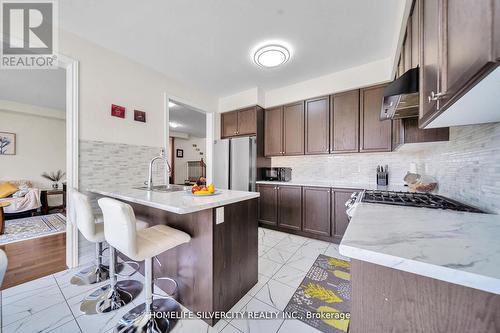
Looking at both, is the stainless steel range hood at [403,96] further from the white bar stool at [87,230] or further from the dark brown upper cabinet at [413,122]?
the white bar stool at [87,230]

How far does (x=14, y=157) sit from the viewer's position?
4445 mm

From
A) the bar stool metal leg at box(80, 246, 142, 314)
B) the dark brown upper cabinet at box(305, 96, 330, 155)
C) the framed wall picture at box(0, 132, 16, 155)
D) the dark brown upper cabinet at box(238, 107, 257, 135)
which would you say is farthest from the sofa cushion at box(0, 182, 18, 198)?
the dark brown upper cabinet at box(305, 96, 330, 155)

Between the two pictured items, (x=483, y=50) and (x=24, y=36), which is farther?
(x=24, y=36)

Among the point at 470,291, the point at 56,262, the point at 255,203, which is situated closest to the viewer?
the point at 470,291

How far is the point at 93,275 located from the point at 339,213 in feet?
9.83

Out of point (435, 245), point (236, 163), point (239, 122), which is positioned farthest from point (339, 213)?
point (239, 122)

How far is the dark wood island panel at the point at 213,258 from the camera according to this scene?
1.31m

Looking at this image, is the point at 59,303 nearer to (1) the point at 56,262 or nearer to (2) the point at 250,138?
(1) the point at 56,262

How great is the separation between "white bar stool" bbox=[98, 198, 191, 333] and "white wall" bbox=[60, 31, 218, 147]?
4.95 feet

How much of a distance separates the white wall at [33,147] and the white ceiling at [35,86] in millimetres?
554

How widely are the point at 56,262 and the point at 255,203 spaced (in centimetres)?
248

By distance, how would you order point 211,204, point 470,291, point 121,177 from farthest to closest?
1. point 121,177
2. point 211,204
3. point 470,291

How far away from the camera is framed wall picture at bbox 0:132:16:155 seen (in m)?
4.30

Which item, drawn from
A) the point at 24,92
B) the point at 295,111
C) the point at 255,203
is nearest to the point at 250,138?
the point at 295,111
